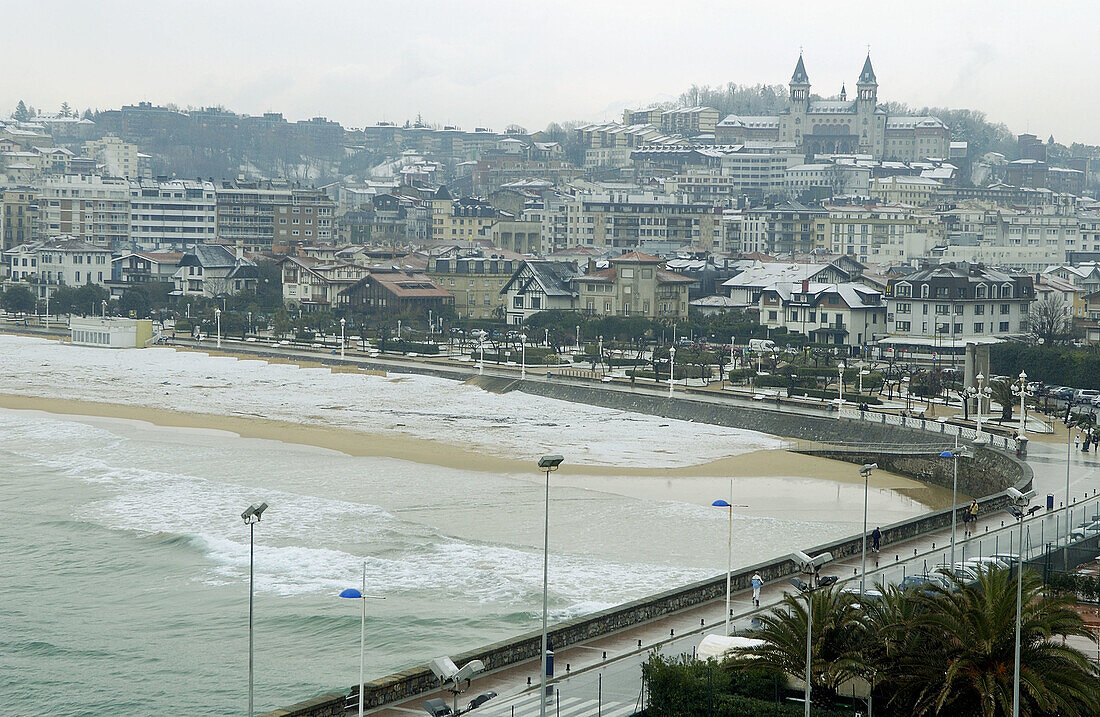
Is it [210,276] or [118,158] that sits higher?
[118,158]

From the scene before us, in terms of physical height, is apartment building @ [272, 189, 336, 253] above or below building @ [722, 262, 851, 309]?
above

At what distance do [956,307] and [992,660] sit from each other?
165 feet

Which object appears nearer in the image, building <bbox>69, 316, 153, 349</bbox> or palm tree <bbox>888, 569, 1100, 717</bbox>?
palm tree <bbox>888, 569, 1100, 717</bbox>

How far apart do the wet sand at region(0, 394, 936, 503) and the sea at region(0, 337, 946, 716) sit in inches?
Result: 30.3

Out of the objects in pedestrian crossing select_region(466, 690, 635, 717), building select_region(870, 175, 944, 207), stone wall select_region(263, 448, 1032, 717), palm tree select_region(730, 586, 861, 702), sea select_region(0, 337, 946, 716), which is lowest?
sea select_region(0, 337, 946, 716)

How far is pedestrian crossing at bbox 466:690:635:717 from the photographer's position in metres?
17.2

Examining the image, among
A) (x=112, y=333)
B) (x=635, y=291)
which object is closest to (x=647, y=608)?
(x=635, y=291)

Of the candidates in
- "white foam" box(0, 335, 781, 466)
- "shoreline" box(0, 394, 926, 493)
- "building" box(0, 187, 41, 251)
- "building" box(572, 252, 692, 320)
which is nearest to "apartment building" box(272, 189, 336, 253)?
"building" box(0, 187, 41, 251)

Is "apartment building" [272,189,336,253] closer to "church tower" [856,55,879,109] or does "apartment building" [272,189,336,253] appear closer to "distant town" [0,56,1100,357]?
"distant town" [0,56,1100,357]

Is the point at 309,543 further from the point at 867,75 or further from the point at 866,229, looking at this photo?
the point at 867,75

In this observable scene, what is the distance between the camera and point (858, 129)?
18275 centimetres

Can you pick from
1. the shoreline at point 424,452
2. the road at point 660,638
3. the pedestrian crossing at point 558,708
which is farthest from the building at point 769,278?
the pedestrian crossing at point 558,708

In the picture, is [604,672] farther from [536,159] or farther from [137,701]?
[536,159]

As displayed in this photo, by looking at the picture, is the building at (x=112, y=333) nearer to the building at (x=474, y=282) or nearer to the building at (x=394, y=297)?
the building at (x=394, y=297)
